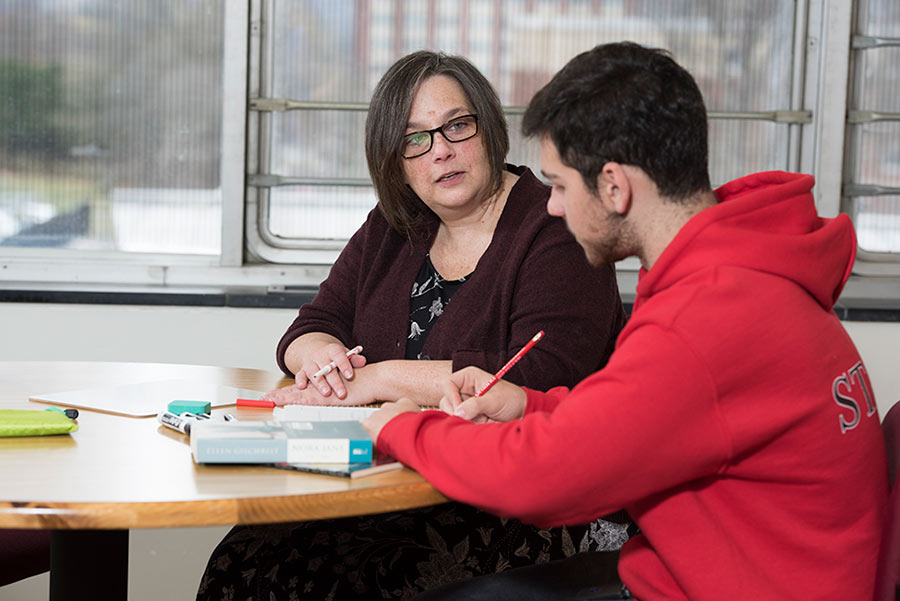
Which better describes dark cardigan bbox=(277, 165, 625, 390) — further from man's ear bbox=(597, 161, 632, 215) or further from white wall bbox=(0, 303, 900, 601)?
white wall bbox=(0, 303, 900, 601)

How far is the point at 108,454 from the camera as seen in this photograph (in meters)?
1.26

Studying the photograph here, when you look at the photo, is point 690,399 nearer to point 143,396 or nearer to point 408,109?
point 143,396

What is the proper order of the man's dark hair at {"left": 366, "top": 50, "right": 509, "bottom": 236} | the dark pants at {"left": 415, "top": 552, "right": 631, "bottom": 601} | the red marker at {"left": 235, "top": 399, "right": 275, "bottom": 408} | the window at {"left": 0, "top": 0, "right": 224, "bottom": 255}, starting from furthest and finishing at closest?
the window at {"left": 0, "top": 0, "right": 224, "bottom": 255} < the man's dark hair at {"left": 366, "top": 50, "right": 509, "bottom": 236} < the red marker at {"left": 235, "top": 399, "right": 275, "bottom": 408} < the dark pants at {"left": 415, "top": 552, "right": 631, "bottom": 601}

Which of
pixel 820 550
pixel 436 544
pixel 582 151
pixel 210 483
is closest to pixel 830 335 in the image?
pixel 820 550

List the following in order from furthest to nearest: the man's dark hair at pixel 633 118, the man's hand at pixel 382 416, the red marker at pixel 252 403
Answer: the red marker at pixel 252 403, the man's hand at pixel 382 416, the man's dark hair at pixel 633 118

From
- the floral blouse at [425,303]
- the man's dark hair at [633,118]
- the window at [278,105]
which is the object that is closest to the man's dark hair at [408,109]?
the floral blouse at [425,303]

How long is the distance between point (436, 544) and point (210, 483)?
2.22 feet

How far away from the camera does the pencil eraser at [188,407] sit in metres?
1.49

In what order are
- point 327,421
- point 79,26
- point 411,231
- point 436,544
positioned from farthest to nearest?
point 79,26
point 411,231
point 436,544
point 327,421

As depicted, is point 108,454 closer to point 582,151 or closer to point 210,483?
point 210,483

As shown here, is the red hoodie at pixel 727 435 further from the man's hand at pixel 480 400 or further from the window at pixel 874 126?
the window at pixel 874 126

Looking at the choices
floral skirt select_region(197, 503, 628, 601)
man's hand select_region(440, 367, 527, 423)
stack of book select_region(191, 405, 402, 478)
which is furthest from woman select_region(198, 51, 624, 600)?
stack of book select_region(191, 405, 402, 478)

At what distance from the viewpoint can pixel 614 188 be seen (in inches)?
46.9

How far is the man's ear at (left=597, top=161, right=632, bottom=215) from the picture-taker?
117 centimetres
